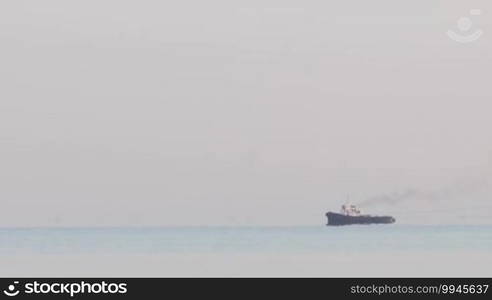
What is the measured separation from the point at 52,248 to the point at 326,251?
54.5 ft

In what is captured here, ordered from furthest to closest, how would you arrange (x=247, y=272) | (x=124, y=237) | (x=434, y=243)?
(x=124, y=237) < (x=434, y=243) < (x=247, y=272)

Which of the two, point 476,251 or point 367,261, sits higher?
point 476,251

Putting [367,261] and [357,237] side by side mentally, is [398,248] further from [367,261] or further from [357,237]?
[367,261]

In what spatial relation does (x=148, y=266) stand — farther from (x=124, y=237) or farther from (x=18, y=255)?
(x=124, y=237)

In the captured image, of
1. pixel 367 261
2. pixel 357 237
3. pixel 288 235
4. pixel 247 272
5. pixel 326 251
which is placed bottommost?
pixel 247 272

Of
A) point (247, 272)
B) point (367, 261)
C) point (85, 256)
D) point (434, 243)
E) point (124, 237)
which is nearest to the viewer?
point (247, 272)

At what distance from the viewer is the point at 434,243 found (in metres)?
79.8

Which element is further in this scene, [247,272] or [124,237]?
[124,237]

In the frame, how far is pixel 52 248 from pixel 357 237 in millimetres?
20802

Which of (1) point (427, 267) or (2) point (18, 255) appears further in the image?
(2) point (18, 255)

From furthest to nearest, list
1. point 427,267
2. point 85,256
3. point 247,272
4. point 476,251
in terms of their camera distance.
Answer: point 476,251 < point 85,256 < point 427,267 < point 247,272

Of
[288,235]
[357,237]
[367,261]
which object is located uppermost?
[288,235]

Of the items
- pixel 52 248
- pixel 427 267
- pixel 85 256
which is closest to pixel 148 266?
pixel 427 267

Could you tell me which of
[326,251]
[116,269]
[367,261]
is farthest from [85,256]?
[116,269]
